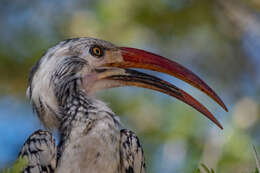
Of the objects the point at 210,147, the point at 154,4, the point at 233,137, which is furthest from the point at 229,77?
the point at 210,147

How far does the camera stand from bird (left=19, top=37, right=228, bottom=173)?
430 cm

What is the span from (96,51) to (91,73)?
231 mm

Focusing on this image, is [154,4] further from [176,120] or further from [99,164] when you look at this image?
[99,164]

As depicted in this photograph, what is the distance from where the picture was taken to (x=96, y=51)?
208 inches

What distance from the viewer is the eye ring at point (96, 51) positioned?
17.3 ft

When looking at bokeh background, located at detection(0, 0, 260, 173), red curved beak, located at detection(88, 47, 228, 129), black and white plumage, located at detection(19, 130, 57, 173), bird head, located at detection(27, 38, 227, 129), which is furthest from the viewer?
bokeh background, located at detection(0, 0, 260, 173)

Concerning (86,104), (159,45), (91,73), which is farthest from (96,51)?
(159,45)

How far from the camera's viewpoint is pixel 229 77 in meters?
10.3

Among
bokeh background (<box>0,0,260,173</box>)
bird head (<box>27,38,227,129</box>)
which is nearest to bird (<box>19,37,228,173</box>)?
bird head (<box>27,38,227,129</box>)

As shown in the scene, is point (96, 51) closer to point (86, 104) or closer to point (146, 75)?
point (146, 75)

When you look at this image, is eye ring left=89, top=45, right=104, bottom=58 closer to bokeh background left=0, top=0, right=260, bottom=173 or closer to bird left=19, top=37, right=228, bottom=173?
bird left=19, top=37, right=228, bottom=173

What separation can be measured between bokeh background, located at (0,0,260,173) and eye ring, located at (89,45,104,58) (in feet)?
9.17

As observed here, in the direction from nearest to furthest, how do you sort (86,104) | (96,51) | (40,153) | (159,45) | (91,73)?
(40,153) < (86,104) < (91,73) < (96,51) < (159,45)

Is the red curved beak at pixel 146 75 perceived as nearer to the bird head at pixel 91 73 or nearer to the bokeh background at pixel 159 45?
the bird head at pixel 91 73
